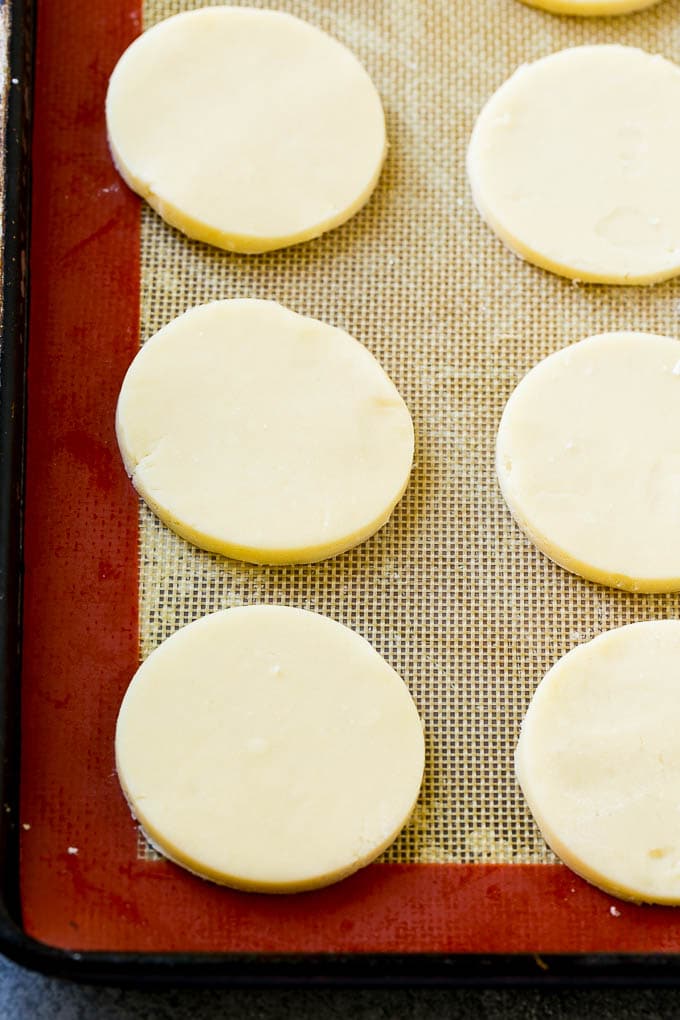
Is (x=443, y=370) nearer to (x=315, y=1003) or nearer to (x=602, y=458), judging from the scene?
(x=602, y=458)

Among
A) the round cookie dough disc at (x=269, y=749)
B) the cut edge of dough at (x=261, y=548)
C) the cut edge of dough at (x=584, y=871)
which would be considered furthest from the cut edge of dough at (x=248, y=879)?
the cut edge of dough at (x=261, y=548)

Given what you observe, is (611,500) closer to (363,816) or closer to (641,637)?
(641,637)

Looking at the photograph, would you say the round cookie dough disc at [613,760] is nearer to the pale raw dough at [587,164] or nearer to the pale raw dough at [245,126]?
the pale raw dough at [587,164]

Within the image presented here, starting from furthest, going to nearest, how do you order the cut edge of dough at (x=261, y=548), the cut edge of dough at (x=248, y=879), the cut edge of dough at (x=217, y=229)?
1. the cut edge of dough at (x=217, y=229)
2. the cut edge of dough at (x=261, y=548)
3. the cut edge of dough at (x=248, y=879)

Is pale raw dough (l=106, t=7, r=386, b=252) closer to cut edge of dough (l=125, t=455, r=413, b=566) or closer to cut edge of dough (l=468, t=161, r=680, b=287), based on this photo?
cut edge of dough (l=468, t=161, r=680, b=287)

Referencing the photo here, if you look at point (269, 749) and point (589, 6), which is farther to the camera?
point (589, 6)

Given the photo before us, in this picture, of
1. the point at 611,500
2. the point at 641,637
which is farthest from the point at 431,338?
the point at 641,637

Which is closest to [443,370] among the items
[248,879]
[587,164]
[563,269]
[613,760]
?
[563,269]
